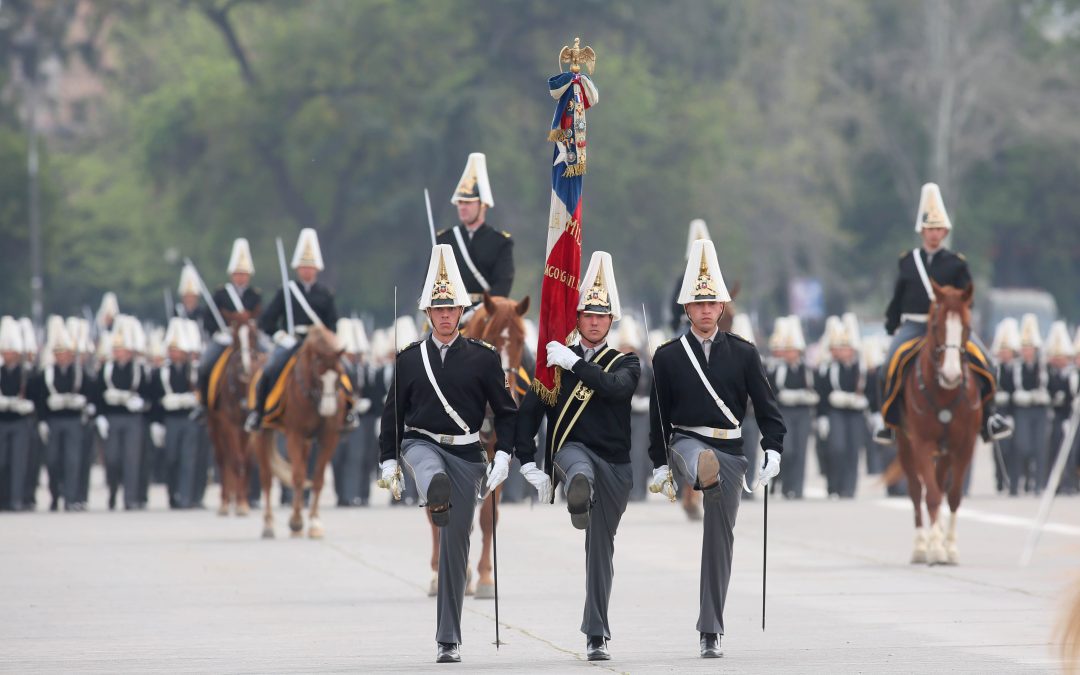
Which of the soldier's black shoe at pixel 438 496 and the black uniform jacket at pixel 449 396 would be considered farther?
the black uniform jacket at pixel 449 396

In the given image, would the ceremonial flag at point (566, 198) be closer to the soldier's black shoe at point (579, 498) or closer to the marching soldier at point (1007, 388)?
the soldier's black shoe at point (579, 498)

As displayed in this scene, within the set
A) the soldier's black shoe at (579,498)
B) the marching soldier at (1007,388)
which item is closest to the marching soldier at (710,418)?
the soldier's black shoe at (579,498)

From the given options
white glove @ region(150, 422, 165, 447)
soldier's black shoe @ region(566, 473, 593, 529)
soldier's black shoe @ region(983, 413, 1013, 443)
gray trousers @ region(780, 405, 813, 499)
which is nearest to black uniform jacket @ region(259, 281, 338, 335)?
soldier's black shoe @ region(983, 413, 1013, 443)

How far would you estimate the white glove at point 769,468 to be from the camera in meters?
12.1

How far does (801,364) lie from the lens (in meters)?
31.1

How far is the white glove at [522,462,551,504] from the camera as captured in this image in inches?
476

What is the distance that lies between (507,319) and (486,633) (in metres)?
2.37

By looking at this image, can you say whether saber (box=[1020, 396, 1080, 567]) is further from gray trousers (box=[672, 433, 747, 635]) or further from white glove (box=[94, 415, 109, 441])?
white glove (box=[94, 415, 109, 441])

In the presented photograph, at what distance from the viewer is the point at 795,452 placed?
30359mm

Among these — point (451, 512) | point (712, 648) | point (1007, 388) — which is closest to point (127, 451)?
point (1007, 388)

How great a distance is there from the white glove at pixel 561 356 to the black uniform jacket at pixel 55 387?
1704 centimetres

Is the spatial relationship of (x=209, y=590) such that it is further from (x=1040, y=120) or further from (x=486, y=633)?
(x=1040, y=120)

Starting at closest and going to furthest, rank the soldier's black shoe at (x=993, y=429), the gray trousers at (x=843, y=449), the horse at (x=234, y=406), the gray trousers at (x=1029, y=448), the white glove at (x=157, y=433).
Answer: the soldier's black shoe at (x=993, y=429) → the horse at (x=234, y=406) → the white glove at (x=157, y=433) → the gray trousers at (x=843, y=449) → the gray trousers at (x=1029, y=448)

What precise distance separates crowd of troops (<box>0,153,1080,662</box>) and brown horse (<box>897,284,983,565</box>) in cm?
28
